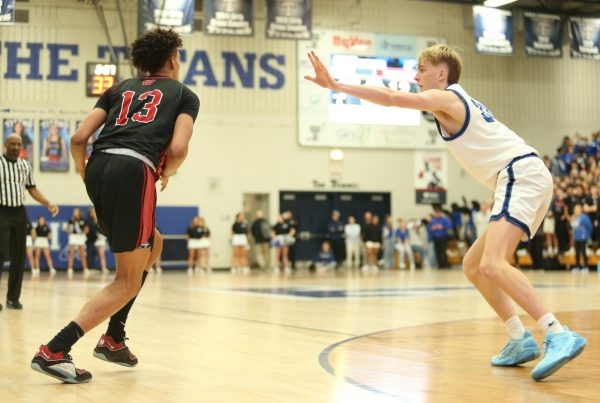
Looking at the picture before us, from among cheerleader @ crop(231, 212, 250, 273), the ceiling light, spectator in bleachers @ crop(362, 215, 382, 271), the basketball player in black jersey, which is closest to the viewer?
the basketball player in black jersey

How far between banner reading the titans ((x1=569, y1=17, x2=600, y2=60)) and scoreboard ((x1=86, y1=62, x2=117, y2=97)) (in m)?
13.4

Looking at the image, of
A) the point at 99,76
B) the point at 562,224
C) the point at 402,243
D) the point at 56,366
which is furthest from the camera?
the point at 402,243

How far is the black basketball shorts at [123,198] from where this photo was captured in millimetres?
4312

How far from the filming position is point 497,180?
192 inches

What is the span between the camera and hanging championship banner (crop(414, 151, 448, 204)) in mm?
28117

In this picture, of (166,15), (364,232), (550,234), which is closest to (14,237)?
(166,15)

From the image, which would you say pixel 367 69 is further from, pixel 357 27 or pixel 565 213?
pixel 565 213

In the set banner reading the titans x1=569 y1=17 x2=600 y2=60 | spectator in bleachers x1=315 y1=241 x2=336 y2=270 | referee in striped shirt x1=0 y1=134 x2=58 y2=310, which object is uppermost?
banner reading the titans x1=569 y1=17 x2=600 y2=60

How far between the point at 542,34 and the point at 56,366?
74.2ft

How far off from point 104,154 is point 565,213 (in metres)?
20.2

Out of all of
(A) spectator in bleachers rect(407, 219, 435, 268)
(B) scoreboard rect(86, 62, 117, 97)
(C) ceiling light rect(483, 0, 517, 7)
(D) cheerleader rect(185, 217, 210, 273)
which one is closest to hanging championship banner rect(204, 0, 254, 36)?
(B) scoreboard rect(86, 62, 117, 97)

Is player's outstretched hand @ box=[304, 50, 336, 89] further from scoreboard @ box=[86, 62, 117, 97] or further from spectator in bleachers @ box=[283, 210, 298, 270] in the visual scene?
spectator in bleachers @ box=[283, 210, 298, 270]

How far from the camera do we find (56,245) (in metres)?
24.7

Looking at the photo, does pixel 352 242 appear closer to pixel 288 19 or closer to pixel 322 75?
pixel 288 19
